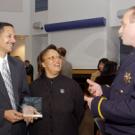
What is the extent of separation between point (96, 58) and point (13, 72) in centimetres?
660

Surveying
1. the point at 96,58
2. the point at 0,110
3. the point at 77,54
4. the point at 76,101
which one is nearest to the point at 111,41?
the point at 96,58

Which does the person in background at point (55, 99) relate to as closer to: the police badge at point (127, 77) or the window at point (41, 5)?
the police badge at point (127, 77)

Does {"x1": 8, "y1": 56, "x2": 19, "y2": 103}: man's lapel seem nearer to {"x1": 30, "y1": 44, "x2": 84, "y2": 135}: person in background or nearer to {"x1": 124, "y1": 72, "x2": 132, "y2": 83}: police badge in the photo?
{"x1": 30, "y1": 44, "x2": 84, "y2": 135}: person in background

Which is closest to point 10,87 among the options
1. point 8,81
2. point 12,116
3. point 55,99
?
point 8,81

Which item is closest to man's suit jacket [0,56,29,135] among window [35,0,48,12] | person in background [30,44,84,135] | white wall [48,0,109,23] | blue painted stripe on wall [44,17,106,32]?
person in background [30,44,84,135]

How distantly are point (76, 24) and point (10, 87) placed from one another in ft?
23.5

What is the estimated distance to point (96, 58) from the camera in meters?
9.98

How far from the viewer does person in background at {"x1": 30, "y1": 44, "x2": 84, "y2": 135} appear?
3.67 m

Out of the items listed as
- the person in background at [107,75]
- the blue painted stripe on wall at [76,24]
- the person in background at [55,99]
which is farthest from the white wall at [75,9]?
the person in background at [55,99]

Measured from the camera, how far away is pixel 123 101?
7.54 feet

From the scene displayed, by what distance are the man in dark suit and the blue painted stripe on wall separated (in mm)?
6254

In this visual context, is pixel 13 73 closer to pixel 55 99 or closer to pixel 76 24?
pixel 55 99

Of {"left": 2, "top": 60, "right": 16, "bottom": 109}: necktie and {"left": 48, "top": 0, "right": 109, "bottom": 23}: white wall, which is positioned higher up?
{"left": 48, "top": 0, "right": 109, "bottom": 23}: white wall

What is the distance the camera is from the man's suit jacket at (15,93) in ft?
11.1
